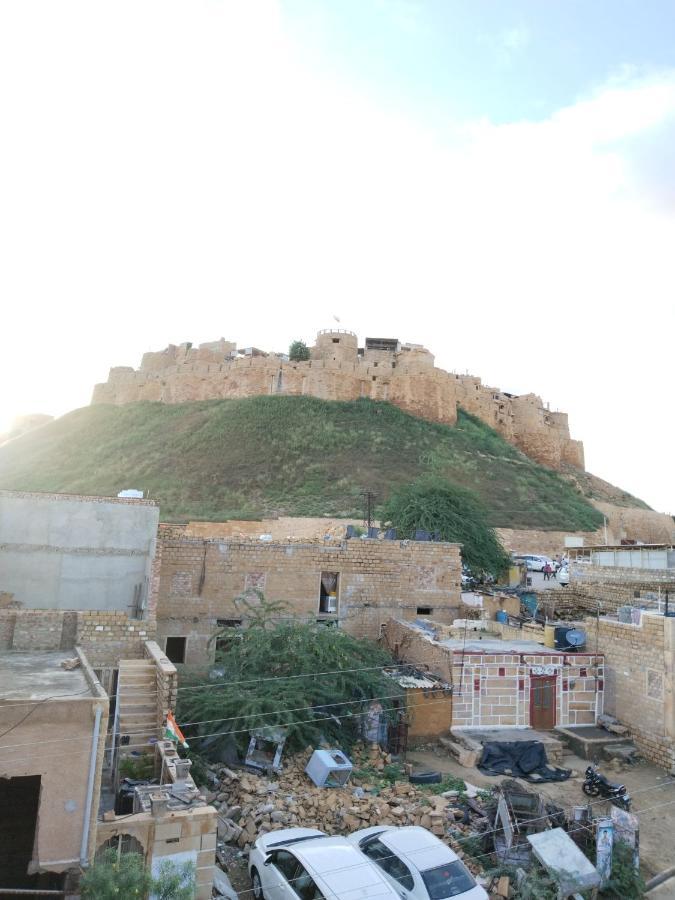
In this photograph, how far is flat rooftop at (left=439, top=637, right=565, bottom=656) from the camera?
12.4 m

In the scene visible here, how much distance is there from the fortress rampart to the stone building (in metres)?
29.9

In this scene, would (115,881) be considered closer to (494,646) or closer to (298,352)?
(494,646)

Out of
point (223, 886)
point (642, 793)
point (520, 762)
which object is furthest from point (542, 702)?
point (223, 886)

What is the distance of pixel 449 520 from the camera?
2433 centimetres

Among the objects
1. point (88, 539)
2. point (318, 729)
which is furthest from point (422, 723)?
point (88, 539)

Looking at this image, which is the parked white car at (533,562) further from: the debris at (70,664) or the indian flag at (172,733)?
the debris at (70,664)

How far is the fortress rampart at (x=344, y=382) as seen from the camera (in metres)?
46.8

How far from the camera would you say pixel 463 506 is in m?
25.4

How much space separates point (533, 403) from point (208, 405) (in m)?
25.8

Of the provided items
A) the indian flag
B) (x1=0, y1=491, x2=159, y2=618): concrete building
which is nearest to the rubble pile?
the indian flag

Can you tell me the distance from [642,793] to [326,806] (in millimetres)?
5050

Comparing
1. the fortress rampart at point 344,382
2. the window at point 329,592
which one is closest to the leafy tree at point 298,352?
the fortress rampart at point 344,382

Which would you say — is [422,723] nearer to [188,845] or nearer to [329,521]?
[188,845]

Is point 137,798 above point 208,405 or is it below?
below
